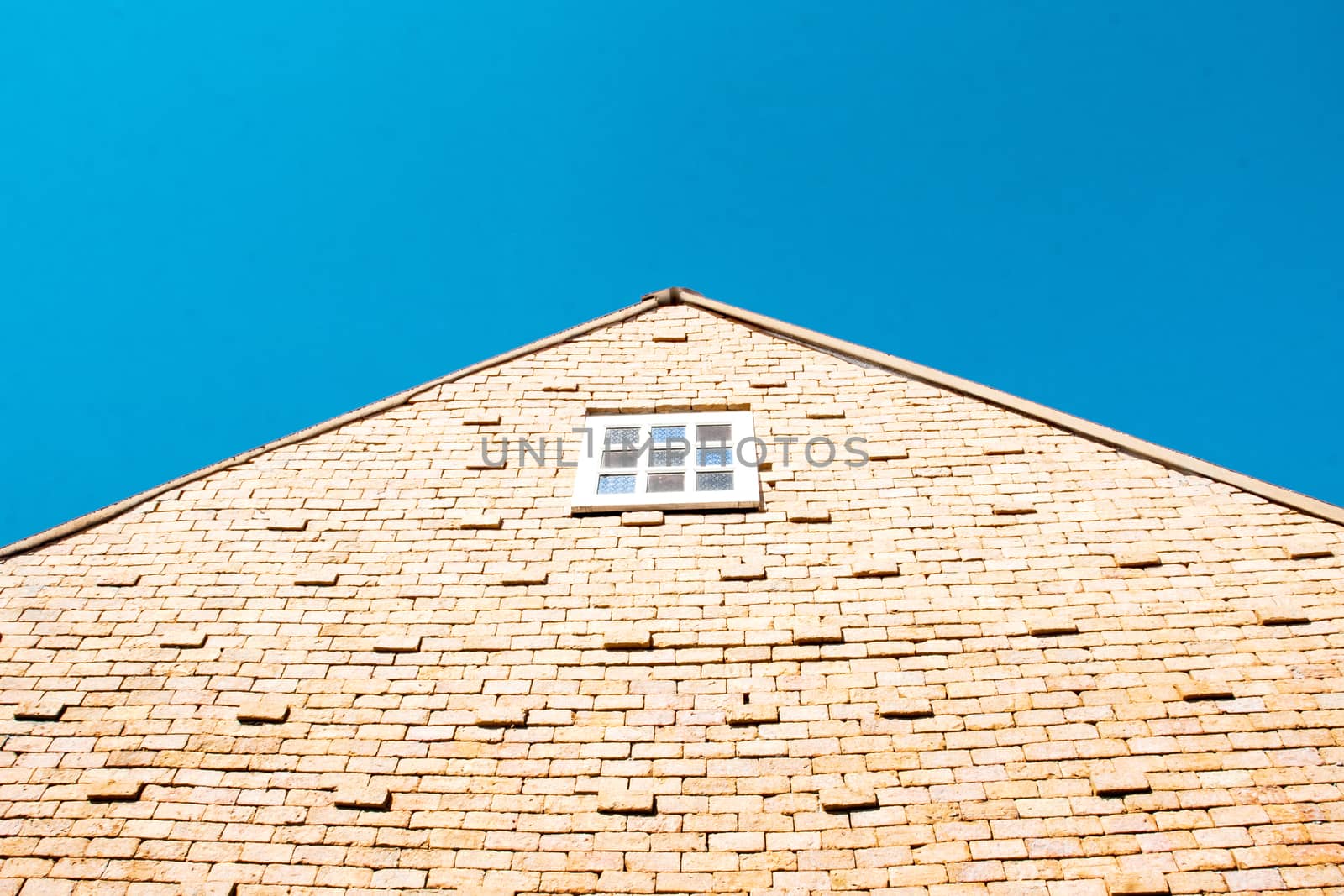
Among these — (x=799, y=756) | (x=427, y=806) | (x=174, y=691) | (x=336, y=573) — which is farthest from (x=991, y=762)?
(x=174, y=691)

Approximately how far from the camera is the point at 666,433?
27.3 feet

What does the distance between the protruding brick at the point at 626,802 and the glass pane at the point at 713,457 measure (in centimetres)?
304

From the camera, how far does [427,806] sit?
18.2ft

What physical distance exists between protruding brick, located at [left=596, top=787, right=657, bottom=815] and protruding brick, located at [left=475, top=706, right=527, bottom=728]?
74 centimetres

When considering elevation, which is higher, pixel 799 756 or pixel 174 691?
pixel 174 691

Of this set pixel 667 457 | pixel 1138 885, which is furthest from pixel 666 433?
pixel 1138 885

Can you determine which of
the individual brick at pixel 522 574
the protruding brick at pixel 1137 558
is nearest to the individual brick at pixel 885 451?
the protruding brick at pixel 1137 558

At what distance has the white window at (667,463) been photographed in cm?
748

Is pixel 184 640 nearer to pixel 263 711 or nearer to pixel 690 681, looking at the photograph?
pixel 263 711

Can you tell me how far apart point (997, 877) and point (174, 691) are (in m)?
5.13

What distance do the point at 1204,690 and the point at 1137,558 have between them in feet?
3.76

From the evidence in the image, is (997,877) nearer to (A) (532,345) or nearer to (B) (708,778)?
(B) (708,778)

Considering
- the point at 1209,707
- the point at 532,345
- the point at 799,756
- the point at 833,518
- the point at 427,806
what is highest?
the point at 532,345

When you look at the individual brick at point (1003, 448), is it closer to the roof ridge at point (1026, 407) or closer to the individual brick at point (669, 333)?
the roof ridge at point (1026, 407)
